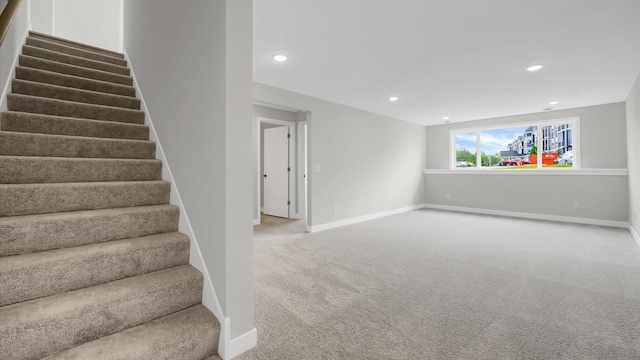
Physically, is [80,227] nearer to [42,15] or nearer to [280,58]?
[280,58]

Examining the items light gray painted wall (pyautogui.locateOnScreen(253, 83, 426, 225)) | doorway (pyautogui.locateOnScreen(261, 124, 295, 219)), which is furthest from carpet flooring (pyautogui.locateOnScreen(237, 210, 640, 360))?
doorway (pyautogui.locateOnScreen(261, 124, 295, 219))

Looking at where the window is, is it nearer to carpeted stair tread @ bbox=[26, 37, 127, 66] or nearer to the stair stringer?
the stair stringer

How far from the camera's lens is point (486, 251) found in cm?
364

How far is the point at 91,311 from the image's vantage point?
1.36 metres

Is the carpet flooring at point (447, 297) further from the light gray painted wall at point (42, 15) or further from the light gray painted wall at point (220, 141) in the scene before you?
the light gray painted wall at point (42, 15)

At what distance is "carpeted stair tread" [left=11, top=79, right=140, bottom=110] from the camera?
2.46m

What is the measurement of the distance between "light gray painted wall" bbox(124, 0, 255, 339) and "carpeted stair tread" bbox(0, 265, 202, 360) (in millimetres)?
236

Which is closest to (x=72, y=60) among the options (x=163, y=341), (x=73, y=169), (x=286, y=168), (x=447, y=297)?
(x=73, y=169)

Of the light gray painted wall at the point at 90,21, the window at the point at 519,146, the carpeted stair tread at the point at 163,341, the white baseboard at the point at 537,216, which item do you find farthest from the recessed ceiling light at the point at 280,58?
the white baseboard at the point at 537,216

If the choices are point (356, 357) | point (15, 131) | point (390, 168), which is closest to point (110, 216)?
point (15, 131)

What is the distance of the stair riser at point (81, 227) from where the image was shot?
150cm

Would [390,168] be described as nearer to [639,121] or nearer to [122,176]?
[639,121]

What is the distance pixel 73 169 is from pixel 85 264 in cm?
87

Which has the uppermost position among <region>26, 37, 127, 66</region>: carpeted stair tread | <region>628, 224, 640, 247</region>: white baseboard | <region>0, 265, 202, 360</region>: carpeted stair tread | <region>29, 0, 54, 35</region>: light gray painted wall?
<region>29, 0, 54, 35</region>: light gray painted wall
